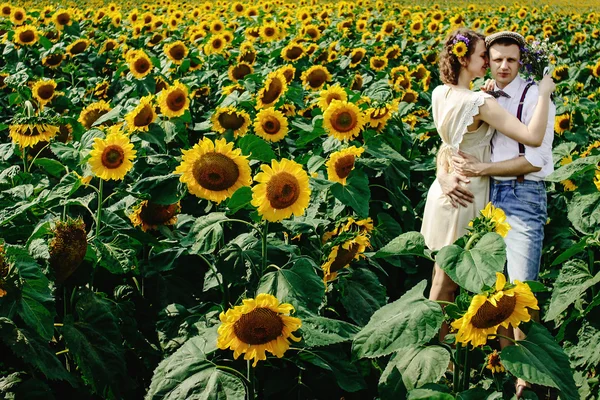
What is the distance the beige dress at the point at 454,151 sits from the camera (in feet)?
10.8

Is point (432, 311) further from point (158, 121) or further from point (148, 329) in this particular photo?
point (158, 121)

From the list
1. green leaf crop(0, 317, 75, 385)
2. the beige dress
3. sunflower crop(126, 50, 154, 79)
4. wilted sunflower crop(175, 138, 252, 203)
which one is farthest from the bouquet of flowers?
sunflower crop(126, 50, 154, 79)

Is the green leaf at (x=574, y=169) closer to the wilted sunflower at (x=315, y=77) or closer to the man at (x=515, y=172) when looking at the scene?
the man at (x=515, y=172)

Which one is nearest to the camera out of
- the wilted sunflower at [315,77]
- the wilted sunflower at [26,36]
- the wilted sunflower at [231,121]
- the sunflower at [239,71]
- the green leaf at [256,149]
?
the green leaf at [256,149]

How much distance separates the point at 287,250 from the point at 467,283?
94 cm

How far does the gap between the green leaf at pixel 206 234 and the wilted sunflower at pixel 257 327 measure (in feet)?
1.46

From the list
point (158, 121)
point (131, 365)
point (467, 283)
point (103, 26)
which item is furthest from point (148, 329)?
point (103, 26)

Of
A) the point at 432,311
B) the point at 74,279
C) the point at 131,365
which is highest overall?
the point at 432,311

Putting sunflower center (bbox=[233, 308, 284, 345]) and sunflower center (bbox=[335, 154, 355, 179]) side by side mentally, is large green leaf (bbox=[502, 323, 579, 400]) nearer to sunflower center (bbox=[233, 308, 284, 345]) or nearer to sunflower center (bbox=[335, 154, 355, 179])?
sunflower center (bbox=[233, 308, 284, 345])

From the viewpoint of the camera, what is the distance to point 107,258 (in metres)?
2.55

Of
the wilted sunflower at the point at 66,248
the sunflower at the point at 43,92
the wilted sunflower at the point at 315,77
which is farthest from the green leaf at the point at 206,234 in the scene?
the wilted sunflower at the point at 315,77

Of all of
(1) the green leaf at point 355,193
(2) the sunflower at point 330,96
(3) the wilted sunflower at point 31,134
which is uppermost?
(2) the sunflower at point 330,96

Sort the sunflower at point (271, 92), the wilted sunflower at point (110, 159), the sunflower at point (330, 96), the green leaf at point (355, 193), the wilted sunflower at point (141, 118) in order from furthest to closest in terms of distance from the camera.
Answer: the sunflower at point (271, 92)
the sunflower at point (330, 96)
the wilted sunflower at point (141, 118)
the green leaf at point (355, 193)
the wilted sunflower at point (110, 159)

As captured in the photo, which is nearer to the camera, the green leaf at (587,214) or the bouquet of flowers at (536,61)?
the green leaf at (587,214)
